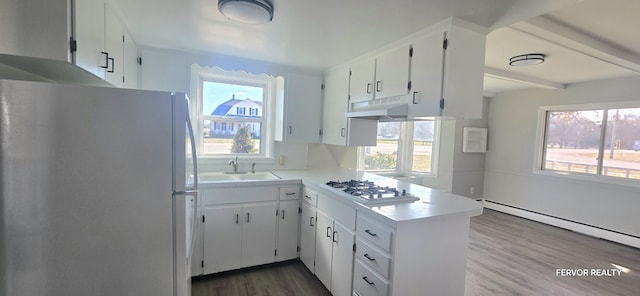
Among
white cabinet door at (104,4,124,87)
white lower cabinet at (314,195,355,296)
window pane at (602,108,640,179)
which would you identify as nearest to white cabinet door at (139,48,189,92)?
white cabinet door at (104,4,124,87)

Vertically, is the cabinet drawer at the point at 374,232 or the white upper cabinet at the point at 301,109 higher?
the white upper cabinet at the point at 301,109

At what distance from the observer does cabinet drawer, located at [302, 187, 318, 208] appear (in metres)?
2.45

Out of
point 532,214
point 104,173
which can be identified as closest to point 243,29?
point 104,173

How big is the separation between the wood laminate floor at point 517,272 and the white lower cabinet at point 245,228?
14cm

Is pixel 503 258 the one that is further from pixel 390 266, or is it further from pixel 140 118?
pixel 140 118

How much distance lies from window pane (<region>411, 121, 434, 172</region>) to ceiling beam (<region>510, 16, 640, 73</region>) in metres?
2.33

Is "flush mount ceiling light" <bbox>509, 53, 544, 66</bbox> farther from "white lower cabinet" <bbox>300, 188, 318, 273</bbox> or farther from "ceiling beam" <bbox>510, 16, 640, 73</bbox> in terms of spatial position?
"white lower cabinet" <bbox>300, 188, 318, 273</bbox>

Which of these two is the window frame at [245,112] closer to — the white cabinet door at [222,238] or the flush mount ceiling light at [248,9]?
the white cabinet door at [222,238]

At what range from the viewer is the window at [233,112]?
2984 millimetres

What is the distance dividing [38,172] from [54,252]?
333 millimetres

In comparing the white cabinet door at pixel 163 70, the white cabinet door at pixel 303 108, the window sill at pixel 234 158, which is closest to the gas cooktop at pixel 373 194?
the white cabinet door at pixel 303 108

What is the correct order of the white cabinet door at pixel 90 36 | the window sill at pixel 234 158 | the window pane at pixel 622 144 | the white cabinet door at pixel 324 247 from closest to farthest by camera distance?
Result: 1. the white cabinet door at pixel 90 36
2. the white cabinet door at pixel 324 247
3. the window sill at pixel 234 158
4. the window pane at pixel 622 144

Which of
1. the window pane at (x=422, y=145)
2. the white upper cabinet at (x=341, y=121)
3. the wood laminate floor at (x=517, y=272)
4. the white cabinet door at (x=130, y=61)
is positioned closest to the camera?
the white cabinet door at (x=130, y=61)

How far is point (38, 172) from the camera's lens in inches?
41.7
